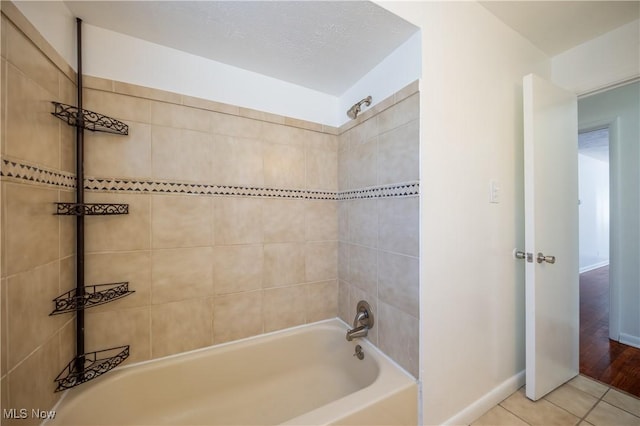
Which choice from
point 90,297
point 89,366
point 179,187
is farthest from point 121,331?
point 179,187

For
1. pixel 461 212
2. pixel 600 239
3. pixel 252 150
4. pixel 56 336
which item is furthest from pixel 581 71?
pixel 600 239

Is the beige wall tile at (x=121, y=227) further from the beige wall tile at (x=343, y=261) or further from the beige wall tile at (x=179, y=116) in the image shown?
the beige wall tile at (x=343, y=261)

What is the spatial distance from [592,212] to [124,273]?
763 centimetres

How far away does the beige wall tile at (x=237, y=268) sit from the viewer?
142cm

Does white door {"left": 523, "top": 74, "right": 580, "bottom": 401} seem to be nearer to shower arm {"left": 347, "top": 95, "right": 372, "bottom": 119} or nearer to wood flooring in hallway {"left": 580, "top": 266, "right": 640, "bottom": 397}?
wood flooring in hallway {"left": 580, "top": 266, "right": 640, "bottom": 397}

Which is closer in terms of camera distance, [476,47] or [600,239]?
[476,47]

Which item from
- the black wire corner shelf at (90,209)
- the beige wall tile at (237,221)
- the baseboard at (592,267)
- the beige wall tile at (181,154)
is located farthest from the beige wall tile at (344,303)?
the baseboard at (592,267)

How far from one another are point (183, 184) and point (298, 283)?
0.94m

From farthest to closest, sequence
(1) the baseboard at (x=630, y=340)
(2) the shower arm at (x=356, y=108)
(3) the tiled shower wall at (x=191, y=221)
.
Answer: (1) the baseboard at (x=630, y=340), (2) the shower arm at (x=356, y=108), (3) the tiled shower wall at (x=191, y=221)

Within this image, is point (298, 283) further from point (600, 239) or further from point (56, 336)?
point (600, 239)

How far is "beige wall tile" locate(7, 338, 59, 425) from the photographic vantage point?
2.52ft

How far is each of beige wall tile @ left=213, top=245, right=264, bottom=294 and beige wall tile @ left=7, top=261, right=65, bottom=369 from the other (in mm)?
640

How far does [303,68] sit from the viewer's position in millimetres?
1503

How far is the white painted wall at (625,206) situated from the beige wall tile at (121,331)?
142 inches
